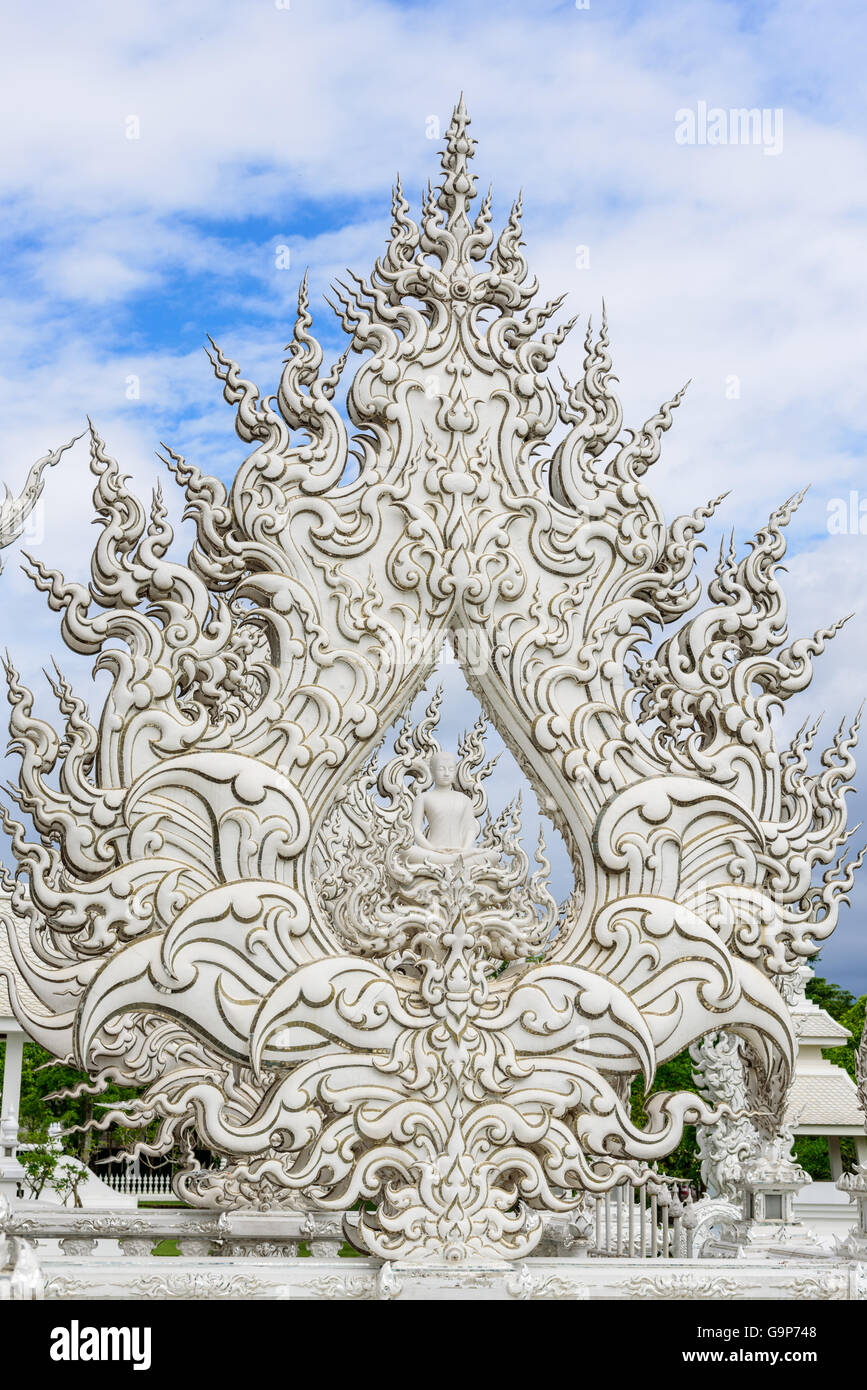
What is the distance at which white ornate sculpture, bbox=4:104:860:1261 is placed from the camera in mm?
6742

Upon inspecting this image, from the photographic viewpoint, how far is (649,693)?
749cm

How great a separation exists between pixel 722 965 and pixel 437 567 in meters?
2.43

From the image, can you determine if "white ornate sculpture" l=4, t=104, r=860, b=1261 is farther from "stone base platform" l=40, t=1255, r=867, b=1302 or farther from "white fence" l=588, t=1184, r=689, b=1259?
"white fence" l=588, t=1184, r=689, b=1259

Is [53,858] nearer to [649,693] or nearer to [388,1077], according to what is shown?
[388,1077]

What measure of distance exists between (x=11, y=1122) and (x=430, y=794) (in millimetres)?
8831

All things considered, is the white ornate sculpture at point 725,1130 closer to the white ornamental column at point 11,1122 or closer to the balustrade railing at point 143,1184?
the white ornamental column at point 11,1122

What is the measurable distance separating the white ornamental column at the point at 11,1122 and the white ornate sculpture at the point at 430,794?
6952mm

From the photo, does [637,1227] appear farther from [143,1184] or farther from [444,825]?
[143,1184]

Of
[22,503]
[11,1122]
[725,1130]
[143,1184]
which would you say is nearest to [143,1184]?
[143,1184]

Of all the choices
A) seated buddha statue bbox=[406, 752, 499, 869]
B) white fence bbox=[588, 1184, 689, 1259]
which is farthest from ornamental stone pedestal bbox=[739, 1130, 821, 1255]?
seated buddha statue bbox=[406, 752, 499, 869]

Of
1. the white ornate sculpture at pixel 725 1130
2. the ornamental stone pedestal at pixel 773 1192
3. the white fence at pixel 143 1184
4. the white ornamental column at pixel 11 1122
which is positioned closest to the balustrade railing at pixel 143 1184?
the white fence at pixel 143 1184

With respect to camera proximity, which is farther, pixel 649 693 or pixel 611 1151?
pixel 649 693
